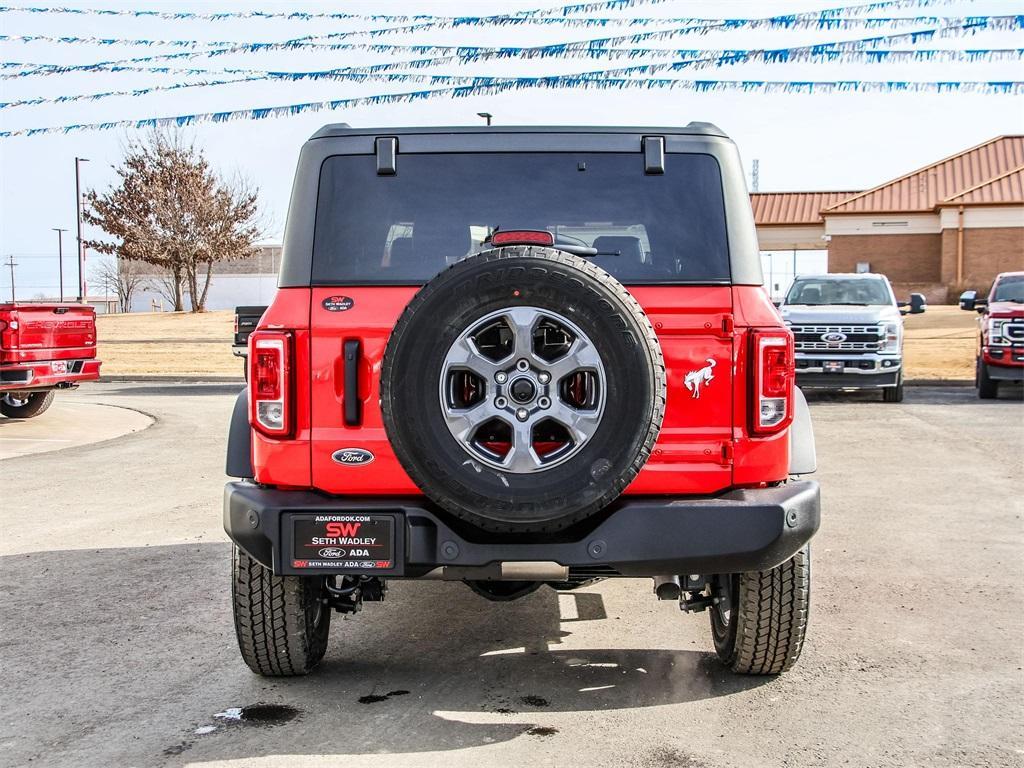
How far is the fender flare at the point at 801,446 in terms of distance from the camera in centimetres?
434

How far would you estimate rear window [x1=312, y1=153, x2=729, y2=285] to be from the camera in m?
4.22

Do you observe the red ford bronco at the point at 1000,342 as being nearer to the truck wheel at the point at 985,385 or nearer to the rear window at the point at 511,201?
the truck wheel at the point at 985,385

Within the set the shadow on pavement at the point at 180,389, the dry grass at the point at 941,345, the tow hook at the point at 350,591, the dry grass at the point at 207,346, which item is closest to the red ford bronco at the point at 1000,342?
the dry grass at the point at 941,345

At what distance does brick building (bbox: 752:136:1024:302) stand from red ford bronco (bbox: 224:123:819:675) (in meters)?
42.5

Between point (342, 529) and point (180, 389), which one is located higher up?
point (342, 529)

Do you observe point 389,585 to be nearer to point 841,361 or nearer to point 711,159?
point 711,159

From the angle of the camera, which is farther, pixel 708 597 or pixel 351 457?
pixel 708 597

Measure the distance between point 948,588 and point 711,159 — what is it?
122 inches

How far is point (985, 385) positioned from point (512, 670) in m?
14.2

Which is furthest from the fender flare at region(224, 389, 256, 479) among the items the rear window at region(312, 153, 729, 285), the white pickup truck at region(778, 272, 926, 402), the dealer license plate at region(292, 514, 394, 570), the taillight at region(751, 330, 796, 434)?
the white pickup truck at region(778, 272, 926, 402)

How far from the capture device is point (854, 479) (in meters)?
9.77

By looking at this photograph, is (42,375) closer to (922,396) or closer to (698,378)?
(698,378)

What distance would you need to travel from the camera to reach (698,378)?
4.03 m

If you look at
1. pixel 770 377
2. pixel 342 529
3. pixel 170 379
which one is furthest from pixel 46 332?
pixel 770 377
